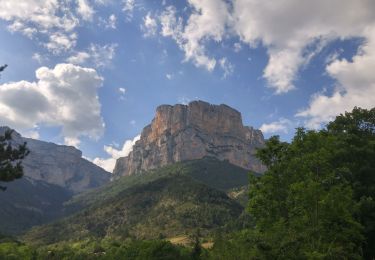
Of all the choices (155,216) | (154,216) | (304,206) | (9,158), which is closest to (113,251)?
(155,216)

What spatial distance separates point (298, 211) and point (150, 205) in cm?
15262

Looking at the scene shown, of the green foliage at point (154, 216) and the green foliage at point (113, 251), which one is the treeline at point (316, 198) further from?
the green foliage at point (154, 216)

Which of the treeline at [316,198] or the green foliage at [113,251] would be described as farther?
the green foliage at [113,251]

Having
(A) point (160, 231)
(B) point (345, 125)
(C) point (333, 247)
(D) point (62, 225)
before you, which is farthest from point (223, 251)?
(D) point (62, 225)

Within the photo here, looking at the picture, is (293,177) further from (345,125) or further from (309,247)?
(345,125)

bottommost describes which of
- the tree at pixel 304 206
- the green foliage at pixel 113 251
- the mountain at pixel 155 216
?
the green foliage at pixel 113 251

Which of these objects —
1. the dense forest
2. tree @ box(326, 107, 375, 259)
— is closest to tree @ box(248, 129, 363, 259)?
the dense forest

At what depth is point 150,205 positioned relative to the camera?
7067 inches

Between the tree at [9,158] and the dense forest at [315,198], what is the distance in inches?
675

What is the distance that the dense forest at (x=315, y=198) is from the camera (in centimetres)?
2889

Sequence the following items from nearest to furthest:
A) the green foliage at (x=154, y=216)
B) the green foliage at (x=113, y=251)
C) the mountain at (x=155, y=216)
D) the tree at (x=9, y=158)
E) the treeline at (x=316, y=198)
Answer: the treeline at (x=316, y=198), the tree at (x=9, y=158), the green foliage at (x=113, y=251), the mountain at (x=155, y=216), the green foliage at (x=154, y=216)

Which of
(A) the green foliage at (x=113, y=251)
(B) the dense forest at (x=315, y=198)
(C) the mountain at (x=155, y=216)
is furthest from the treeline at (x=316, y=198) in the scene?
(C) the mountain at (x=155, y=216)

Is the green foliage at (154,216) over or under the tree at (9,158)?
over

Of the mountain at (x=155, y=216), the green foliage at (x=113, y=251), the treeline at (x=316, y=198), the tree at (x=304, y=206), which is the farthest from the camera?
the mountain at (x=155, y=216)
